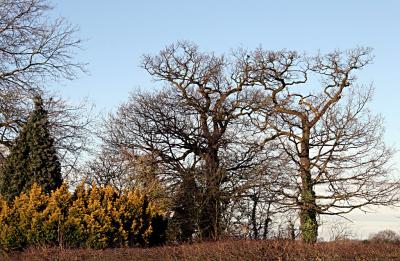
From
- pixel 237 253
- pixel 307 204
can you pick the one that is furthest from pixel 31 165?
pixel 307 204

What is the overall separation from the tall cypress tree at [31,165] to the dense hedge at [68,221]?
17.3 inches

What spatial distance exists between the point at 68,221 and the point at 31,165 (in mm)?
2398

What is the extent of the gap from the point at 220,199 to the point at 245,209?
6.47ft

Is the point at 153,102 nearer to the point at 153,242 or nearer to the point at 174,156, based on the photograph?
the point at 174,156

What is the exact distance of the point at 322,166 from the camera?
2725 cm

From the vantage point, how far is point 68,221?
13.0m

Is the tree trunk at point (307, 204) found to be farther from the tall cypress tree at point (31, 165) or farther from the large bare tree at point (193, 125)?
the tall cypress tree at point (31, 165)

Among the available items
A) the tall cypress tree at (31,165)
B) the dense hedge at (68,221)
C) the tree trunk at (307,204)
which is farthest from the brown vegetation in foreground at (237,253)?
the tree trunk at (307,204)

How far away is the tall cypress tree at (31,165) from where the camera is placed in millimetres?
14492

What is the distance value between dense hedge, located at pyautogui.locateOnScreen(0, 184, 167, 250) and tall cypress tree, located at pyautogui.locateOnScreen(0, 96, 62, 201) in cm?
44

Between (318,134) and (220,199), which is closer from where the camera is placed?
(220,199)

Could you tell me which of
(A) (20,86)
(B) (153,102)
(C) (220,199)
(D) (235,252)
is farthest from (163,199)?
(D) (235,252)

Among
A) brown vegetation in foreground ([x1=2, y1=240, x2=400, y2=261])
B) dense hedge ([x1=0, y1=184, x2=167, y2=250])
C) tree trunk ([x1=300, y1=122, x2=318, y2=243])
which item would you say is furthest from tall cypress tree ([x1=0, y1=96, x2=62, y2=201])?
tree trunk ([x1=300, y1=122, x2=318, y2=243])

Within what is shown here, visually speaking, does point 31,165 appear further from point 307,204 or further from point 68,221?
point 307,204
